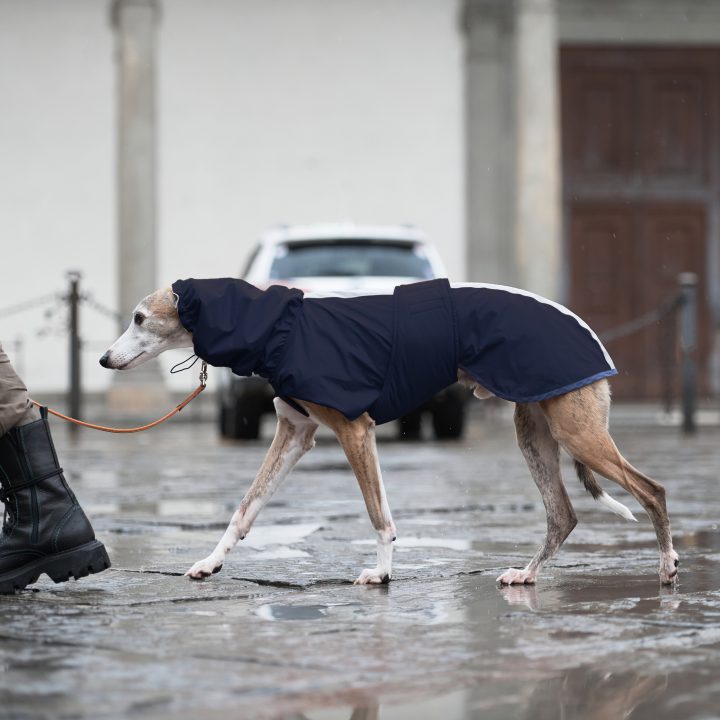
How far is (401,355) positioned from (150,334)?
0.82 metres

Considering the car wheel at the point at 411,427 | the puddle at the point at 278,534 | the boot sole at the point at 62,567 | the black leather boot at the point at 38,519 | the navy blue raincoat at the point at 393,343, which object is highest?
the navy blue raincoat at the point at 393,343

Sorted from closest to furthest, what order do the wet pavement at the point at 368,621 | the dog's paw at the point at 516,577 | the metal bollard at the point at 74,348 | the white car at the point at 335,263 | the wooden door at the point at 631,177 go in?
1. the wet pavement at the point at 368,621
2. the dog's paw at the point at 516,577
3. the white car at the point at 335,263
4. the metal bollard at the point at 74,348
5. the wooden door at the point at 631,177

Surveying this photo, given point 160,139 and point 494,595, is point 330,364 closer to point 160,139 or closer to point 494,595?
point 494,595

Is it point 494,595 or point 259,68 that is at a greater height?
point 259,68

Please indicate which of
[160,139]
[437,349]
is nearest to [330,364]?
[437,349]

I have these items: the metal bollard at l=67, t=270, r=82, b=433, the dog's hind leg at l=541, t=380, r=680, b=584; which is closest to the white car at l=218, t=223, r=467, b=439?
the metal bollard at l=67, t=270, r=82, b=433

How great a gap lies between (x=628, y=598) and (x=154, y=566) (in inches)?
66.1

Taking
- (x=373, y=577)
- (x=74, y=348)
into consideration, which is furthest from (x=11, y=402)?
(x=74, y=348)

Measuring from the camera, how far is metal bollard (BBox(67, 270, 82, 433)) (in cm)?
1512

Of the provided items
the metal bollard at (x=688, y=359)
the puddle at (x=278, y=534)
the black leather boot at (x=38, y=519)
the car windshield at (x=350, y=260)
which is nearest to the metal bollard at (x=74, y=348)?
the car windshield at (x=350, y=260)

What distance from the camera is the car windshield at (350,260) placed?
12.9 meters

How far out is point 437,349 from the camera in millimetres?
5207

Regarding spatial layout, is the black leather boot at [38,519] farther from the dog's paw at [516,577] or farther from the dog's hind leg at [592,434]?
the dog's hind leg at [592,434]

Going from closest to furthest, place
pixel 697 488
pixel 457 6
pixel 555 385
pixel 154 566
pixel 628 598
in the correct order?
pixel 628 598
pixel 555 385
pixel 154 566
pixel 697 488
pixel 457 6
